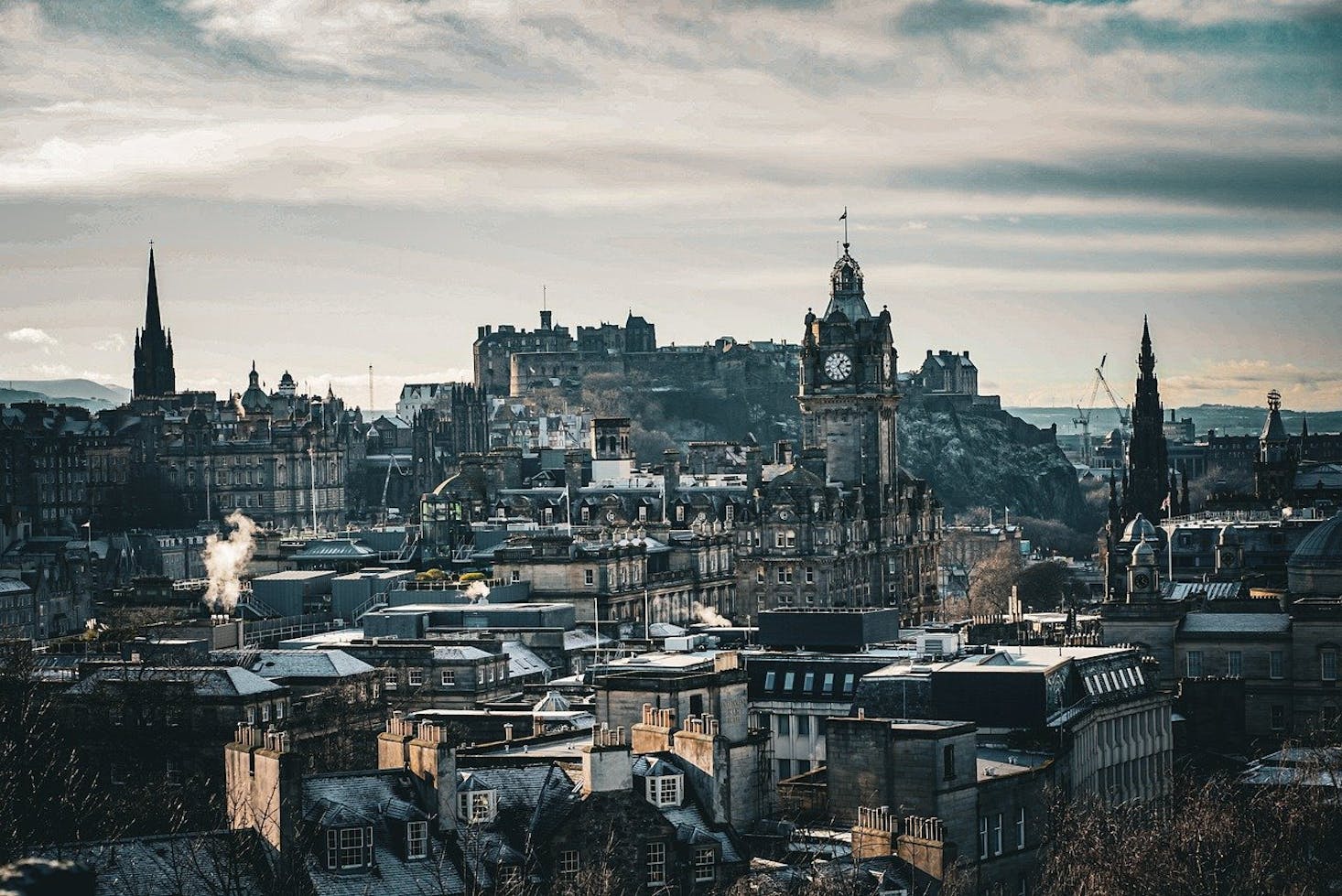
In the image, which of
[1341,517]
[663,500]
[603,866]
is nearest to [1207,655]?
[1341,517]

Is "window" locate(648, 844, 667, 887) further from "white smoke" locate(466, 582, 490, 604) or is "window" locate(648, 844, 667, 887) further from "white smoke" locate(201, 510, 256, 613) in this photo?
"white smoke" locate(466, 582, 490, 604)

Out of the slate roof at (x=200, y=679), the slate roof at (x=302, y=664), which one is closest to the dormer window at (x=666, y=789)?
the slate roof at (x=200, y=679)

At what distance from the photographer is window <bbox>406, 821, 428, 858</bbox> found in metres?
47.7

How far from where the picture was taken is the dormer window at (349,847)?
4666cm

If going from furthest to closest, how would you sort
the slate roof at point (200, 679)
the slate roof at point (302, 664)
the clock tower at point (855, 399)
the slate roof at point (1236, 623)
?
the clock tower at point (855, 399)
the slate roof at point (1236, 623)
the slate roof at point (302, 664)
the slate roof at point (200, 679)

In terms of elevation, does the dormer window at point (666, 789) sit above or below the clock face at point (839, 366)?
below

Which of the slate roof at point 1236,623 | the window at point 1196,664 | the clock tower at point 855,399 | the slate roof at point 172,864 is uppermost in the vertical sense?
the clock tower at point 855,399

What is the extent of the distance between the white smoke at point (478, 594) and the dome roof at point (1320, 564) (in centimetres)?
3096

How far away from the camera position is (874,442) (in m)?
137

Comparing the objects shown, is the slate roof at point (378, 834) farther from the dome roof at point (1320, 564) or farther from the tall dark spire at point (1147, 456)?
the tall dark spire at point (1147, 456)

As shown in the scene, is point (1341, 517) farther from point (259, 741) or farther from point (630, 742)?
point (259, 741)

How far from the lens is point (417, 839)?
4784 centimetres

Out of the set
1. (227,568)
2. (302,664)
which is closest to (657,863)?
(302,664)

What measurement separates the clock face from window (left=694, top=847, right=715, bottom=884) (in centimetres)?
8786
